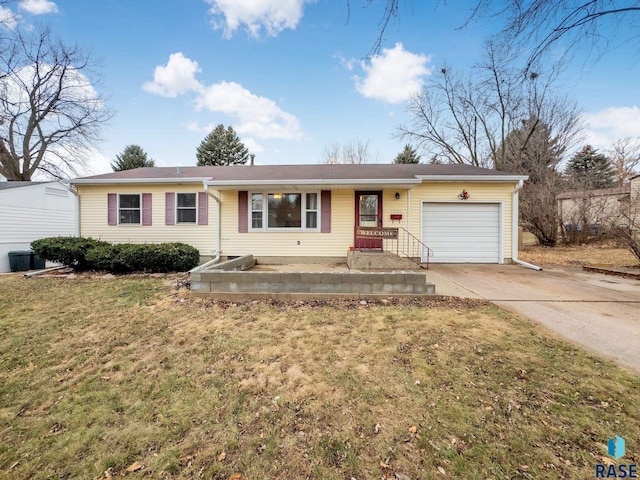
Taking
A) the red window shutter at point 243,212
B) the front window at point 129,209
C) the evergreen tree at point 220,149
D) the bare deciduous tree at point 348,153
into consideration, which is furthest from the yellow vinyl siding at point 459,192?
the evergreen tree at point 220,149

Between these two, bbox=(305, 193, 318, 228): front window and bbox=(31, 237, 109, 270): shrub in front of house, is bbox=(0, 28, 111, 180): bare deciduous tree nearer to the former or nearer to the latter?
bbox=(31, 237, 109, 270): shrub in front of house

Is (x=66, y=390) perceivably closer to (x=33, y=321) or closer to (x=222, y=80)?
(x=33, y=321)

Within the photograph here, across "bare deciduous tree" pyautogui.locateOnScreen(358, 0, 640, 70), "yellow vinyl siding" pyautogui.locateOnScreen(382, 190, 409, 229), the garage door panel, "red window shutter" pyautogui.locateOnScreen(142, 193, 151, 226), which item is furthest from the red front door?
"red window shutter" pyautogui.locateOnScreen(142, 193, 151, 226)

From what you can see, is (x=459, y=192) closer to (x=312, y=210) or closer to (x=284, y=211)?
(x=312, y=210)

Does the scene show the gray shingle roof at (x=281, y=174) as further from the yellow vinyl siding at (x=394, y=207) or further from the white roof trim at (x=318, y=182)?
the yellow vinyl siding at (x=394, y=207)

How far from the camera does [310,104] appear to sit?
1484 cm

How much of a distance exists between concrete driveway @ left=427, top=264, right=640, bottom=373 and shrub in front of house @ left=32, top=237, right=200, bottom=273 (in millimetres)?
7172

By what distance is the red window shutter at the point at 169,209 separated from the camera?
9.01 metres

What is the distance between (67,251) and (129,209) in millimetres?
2160

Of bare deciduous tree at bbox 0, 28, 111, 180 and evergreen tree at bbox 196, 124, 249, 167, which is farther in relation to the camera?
evergreen tree at bbox 196, 124, 249, 167

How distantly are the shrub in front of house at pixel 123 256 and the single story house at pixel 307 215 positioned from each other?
3.70 ft

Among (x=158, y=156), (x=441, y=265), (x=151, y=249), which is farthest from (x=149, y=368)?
(x=158, y=156)

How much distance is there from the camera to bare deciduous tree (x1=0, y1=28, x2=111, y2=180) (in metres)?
16.0

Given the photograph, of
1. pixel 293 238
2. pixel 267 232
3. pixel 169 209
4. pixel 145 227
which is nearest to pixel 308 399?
pixel 293 238
